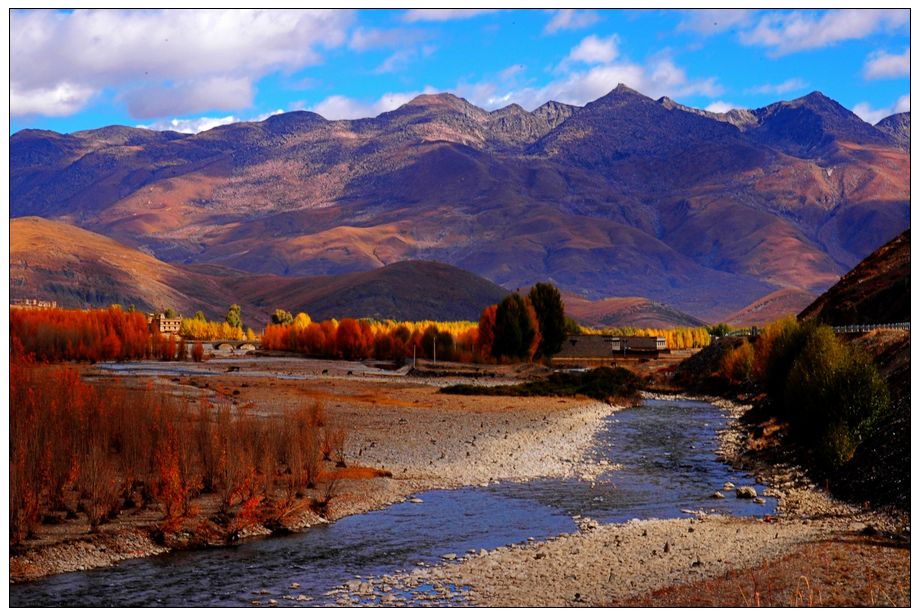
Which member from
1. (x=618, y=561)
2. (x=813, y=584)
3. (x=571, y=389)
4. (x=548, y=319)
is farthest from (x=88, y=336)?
(x=813, y=584)

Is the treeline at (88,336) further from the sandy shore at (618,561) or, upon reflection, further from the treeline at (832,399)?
the sandy shore at (618,561)

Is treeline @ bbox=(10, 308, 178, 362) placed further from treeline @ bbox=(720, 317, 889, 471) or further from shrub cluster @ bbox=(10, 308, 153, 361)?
treeline @ bbox=(720, 317, 889, 471)

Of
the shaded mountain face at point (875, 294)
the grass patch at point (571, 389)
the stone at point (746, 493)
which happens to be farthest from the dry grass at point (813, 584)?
the grass patch at point (571, 389)

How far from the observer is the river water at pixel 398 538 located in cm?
1709

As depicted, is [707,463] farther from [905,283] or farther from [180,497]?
[905,283]

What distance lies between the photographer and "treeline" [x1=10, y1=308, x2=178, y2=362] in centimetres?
8200

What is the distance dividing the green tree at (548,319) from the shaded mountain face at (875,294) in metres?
28.3

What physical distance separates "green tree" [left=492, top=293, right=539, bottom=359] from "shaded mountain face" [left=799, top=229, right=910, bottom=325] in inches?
1102

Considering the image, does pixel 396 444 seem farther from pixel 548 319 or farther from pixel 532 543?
pixel 548 319

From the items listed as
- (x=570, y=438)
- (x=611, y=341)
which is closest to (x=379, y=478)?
(x=570, y=438)

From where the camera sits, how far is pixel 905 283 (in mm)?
63000

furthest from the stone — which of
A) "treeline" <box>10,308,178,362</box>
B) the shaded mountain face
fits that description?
"treeline" <box>10,308,178,362</box>

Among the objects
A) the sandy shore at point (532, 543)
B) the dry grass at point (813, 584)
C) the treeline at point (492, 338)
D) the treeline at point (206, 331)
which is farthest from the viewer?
the treeline at point (206, 331)

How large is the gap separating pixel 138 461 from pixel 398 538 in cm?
627
